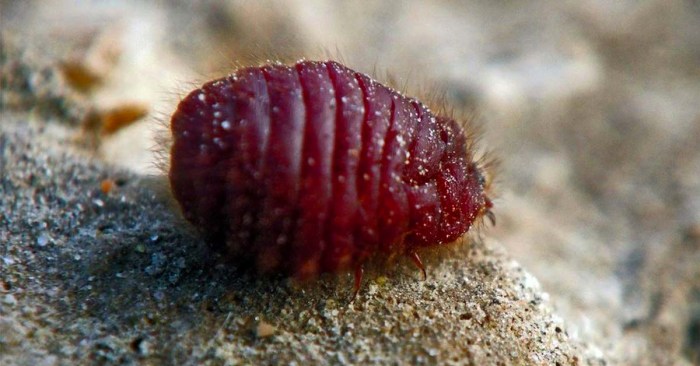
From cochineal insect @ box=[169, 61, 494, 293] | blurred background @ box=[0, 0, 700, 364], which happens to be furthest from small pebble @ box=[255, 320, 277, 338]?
blurred background @ box=[0, 0, 700, 364]

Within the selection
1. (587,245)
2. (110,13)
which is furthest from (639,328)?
(110,13)

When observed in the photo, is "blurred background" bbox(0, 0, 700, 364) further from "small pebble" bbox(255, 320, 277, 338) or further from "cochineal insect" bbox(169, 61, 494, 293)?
"small pebble" bbox(255, 320, 277, 338)

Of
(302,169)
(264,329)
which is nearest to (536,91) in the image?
(302,169)

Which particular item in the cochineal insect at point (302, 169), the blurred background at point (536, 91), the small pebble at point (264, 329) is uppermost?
the blurred background at point (536, 91)

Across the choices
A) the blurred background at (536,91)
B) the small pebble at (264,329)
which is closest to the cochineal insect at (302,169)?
the small pebble at (264,329)

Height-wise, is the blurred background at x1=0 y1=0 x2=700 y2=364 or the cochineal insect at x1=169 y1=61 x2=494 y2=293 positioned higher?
the blurred background at x1=0 y1=0 x2=700 y2=364

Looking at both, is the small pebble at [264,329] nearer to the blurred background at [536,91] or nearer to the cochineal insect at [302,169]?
the cochineal insect at [302,169]

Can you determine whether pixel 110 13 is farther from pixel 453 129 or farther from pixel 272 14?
pixel 453 129
